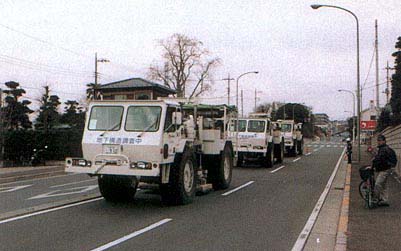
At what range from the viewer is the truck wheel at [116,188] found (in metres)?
12.8

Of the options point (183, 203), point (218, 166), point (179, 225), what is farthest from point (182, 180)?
point (218, 166)

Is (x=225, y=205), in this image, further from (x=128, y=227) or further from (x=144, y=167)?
(x=128, y=227)

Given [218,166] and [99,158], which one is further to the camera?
[218,166]

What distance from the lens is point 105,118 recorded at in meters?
12.4

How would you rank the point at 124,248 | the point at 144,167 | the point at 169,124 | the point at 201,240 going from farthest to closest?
1. the point at 169,124
2. the point at 144,167
3. the point at 201,240
4. the point at 124,248

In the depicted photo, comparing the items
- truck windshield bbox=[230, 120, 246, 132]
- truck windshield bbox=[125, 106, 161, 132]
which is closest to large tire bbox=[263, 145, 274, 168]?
truck windshield bbox=[230, 120, 246, 132]

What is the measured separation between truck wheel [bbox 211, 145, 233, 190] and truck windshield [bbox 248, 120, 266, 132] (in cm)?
1001

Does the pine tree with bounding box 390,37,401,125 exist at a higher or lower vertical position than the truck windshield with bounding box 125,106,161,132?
higher

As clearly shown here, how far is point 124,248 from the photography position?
7738mm

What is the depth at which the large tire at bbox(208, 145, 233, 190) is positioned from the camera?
15.9m

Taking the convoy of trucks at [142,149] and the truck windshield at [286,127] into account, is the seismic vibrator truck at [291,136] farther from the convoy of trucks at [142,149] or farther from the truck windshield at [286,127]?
the convoy of trucks at [142,149]

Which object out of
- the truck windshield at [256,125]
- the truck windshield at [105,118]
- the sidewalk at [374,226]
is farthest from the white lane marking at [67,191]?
the truck windshield at [256,125]

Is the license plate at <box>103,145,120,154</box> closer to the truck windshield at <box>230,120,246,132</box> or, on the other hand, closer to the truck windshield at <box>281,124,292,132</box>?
the truck windshield at <box>230,120,246,132</box>

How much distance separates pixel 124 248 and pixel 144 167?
365 centimetres
